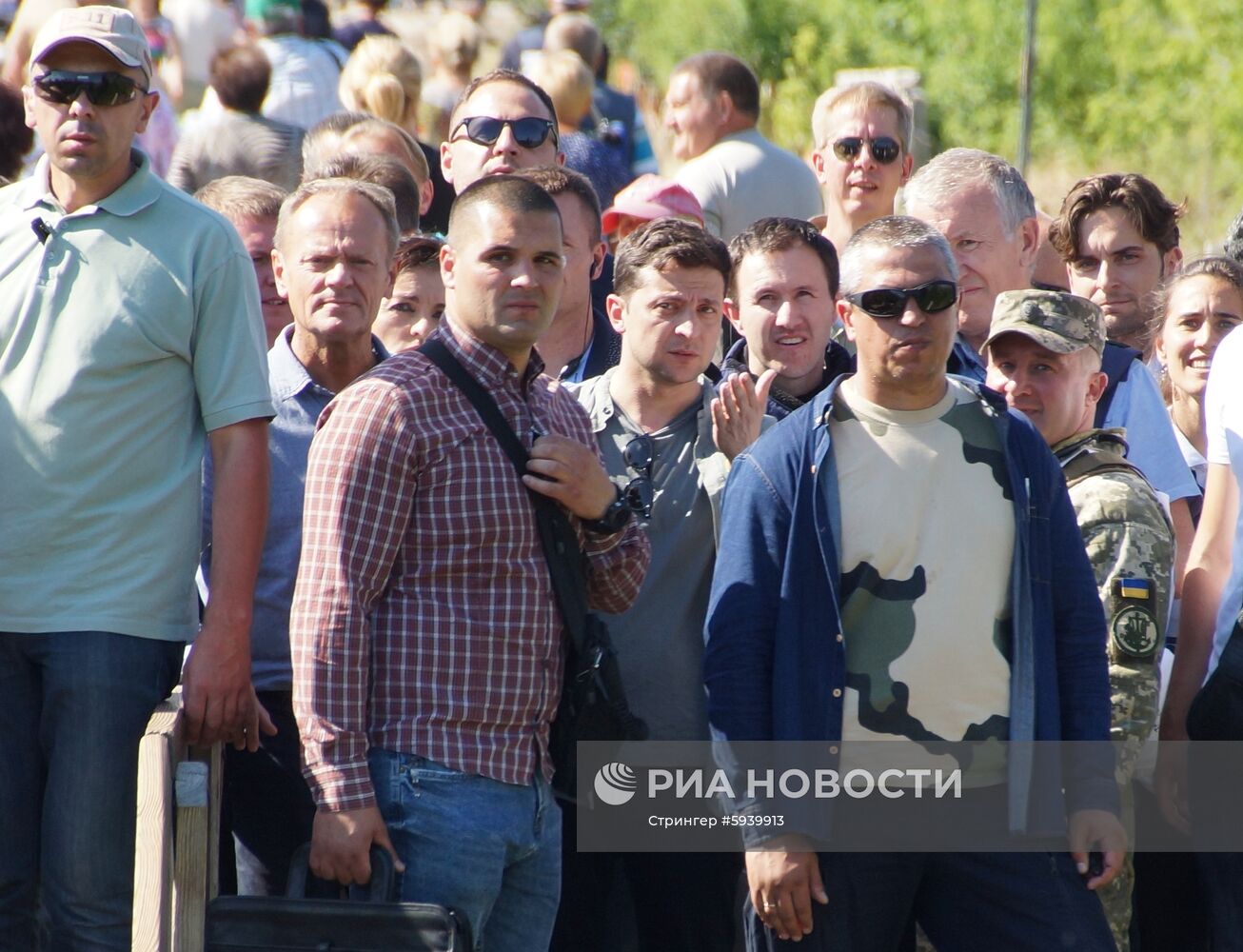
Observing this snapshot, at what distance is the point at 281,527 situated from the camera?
3.82 m

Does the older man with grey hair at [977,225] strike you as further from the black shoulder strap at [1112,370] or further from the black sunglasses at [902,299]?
the black sunglasses at [902,299]

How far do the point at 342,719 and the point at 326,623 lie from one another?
188 mm

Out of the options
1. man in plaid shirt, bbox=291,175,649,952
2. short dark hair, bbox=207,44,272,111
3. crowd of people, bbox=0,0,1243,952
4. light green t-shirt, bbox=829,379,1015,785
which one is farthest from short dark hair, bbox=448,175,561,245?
short dark hair, bbox=207,44,272,111

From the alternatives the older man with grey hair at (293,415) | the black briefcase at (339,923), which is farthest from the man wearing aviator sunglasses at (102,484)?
the black briefcase at (339,923)

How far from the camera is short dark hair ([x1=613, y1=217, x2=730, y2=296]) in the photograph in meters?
4.21

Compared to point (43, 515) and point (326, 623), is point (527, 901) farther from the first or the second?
point (43, 515)

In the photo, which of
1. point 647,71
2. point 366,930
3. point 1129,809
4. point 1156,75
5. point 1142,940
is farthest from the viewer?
point 647,71

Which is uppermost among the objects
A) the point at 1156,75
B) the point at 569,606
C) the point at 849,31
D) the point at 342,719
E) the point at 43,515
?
the point at 849,31

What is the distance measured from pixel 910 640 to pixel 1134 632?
2.08ft

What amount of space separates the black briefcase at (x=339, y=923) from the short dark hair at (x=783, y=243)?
6.71ft

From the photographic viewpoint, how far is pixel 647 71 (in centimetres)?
2338

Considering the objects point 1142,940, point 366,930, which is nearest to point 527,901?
point 366,930

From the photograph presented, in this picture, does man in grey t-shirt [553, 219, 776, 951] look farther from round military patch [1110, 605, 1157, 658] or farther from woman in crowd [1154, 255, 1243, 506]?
woman in crowd [1154, 255, 1243, 506]

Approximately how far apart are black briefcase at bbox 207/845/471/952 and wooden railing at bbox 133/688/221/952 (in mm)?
120
